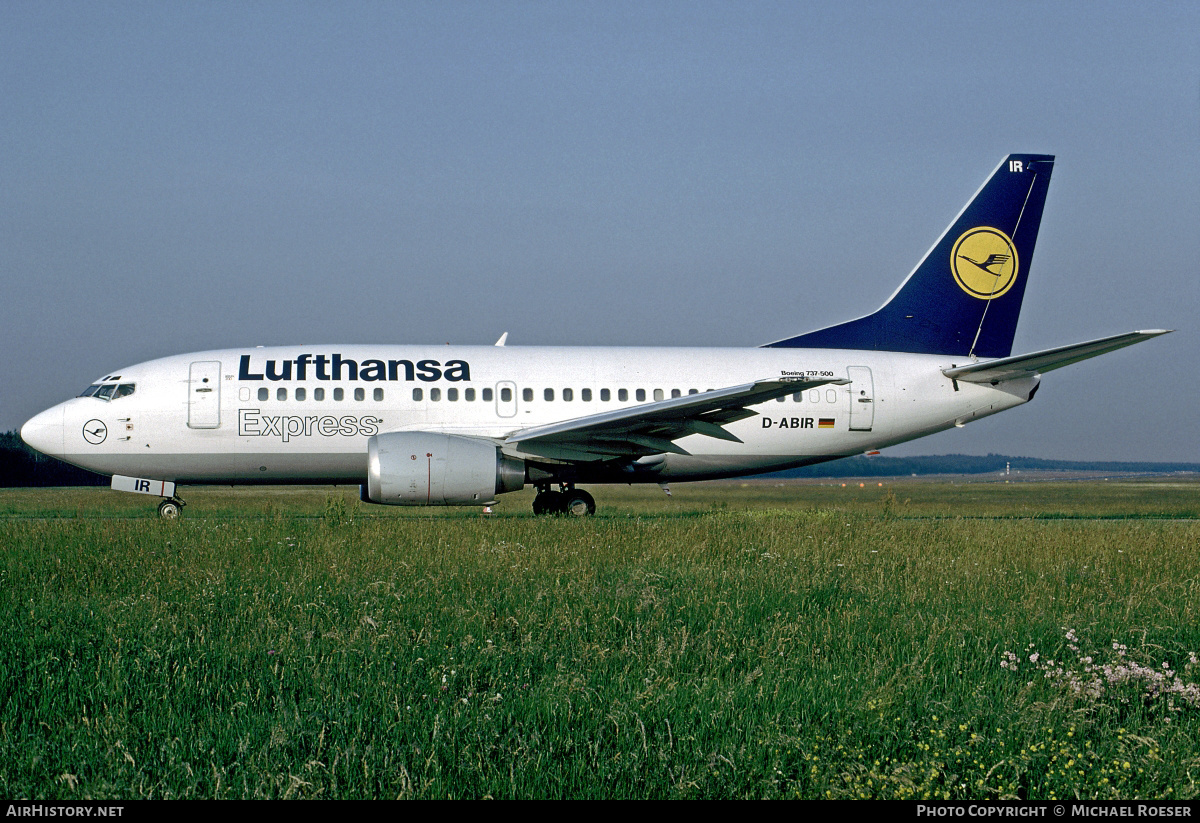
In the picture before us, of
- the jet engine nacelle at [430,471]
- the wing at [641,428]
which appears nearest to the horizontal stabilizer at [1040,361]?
the wing at [641,428]

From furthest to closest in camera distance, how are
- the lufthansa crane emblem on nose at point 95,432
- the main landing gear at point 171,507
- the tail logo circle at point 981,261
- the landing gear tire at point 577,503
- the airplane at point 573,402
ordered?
the tail logo circle at point 981,261
the landing gear tire at point 577,503
the lufthansa crane emblem on nose at point 95,432
the main landing gear at point 171,507
the airplane at point 573,402

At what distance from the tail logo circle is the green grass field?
1103cm

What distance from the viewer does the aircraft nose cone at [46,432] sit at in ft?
52.4

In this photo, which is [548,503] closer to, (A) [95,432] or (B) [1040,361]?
(A) [95,432]

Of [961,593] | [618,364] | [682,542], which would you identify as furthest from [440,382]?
[961,593]

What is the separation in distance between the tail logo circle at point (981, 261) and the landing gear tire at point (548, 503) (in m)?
9.58

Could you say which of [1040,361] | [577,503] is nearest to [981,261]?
[1040,361]

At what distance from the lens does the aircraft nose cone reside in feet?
52.4

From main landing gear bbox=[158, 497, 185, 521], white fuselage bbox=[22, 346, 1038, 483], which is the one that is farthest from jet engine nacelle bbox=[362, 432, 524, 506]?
main landing gear bbox=[158, 497, 185, 521]

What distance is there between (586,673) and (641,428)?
1116cm

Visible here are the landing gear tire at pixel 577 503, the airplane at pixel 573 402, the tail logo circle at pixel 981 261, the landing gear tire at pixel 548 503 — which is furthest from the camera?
the tail logo circle at pixel 981 261

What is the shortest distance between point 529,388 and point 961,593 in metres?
10.7

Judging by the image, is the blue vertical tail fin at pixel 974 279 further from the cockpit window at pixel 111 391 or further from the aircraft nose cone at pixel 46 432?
the aircraft nose cone at pixel 46 432

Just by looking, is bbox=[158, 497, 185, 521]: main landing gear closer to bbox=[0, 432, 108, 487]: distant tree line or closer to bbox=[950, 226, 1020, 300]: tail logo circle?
bbox=[0, 432, 108, 487]: distant tree line
